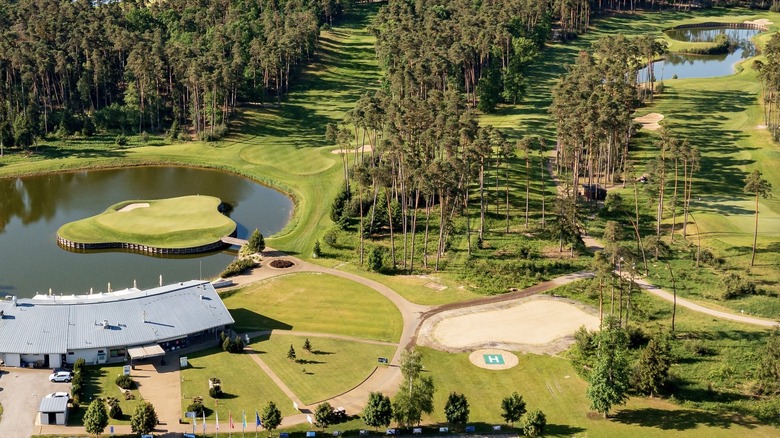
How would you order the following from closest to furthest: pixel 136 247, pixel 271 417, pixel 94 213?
pixel 271 417, pixel 136 247, pixel 94 213

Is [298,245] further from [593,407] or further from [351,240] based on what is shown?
[593,407]

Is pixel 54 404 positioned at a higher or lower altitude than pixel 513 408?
lower

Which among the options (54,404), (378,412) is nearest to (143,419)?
(54,404)

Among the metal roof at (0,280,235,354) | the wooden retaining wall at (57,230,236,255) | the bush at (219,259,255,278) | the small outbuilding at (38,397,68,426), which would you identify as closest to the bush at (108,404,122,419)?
the small outbuilding at (38,397,68,426)

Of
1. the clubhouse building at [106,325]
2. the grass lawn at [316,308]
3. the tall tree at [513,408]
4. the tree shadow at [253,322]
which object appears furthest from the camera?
the grass lawn at [316,308]

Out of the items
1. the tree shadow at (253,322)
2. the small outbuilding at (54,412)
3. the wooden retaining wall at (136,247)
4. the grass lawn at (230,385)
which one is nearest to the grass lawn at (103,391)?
the small outbuilding at (54,412)

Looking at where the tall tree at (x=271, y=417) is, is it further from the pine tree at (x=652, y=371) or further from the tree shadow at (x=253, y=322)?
the pine tree at (x=652, y=371)

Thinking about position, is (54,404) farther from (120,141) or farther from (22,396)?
(120,141)
